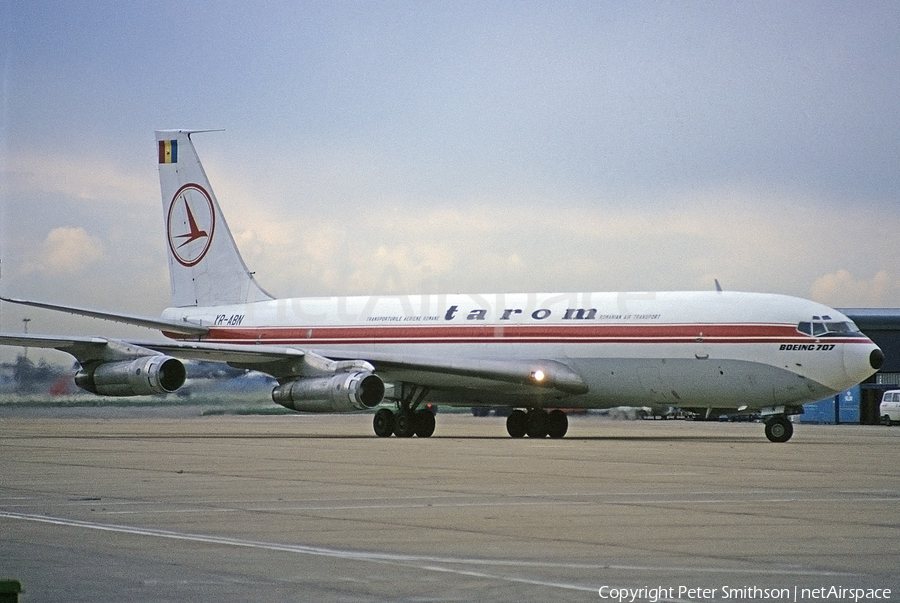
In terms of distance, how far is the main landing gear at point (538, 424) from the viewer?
112 feet

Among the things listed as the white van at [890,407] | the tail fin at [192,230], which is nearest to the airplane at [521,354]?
the tail fin at [192,230]

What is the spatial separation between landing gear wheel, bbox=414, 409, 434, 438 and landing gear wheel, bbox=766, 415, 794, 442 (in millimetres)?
8534

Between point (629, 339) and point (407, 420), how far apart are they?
20.5ft

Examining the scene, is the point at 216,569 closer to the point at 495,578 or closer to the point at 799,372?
the point at 495,578

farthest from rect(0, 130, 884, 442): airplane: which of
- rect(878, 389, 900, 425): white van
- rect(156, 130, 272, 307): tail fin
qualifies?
rect(878, 389, 900, 425): white van

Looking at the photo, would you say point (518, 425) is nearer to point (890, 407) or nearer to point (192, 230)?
point (192, 230)

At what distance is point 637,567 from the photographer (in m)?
9.08

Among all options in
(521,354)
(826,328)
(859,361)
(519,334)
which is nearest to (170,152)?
(519,334)

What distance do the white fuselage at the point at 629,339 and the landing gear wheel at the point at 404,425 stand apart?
1203 mm

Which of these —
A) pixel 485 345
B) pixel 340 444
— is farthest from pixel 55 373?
pixel 485 345

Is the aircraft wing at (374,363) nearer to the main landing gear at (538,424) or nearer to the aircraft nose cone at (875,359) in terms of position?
the main landing gear at (538,424)

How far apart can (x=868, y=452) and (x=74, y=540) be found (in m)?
18.7

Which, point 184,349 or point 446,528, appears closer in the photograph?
point 446,528

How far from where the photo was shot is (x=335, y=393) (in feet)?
101
